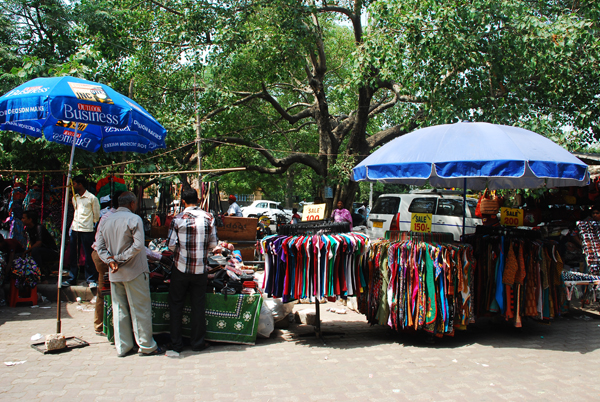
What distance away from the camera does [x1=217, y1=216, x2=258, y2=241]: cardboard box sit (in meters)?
9.23

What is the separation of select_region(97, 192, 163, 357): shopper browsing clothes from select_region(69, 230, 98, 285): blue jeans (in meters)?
2.80

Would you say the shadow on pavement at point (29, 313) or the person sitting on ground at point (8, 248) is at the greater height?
the person sitting on ground at point (8, 248)

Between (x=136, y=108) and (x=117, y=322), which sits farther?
(x=136, y=108)

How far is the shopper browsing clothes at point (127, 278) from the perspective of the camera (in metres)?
4.62

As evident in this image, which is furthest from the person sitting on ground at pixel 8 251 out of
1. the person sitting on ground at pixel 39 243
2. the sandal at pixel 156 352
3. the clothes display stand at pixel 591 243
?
the clothes display stand at pixel 591 243

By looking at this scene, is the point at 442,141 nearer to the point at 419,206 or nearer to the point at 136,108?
the point at 136,108

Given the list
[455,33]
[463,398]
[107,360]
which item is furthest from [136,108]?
[455,33]

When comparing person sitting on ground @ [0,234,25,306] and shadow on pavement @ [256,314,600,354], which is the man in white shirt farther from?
shadow on pavement @ [256,314,600,354]

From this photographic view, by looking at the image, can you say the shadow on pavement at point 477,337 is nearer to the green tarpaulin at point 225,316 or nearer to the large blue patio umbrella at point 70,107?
the green tarpaulin at point 225,316

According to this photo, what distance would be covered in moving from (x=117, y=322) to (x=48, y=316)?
2337mm

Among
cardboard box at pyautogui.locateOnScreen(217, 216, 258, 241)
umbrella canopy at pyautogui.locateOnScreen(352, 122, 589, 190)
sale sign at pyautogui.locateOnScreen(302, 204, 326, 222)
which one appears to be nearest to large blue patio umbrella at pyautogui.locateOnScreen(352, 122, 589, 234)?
umbrella canopy at pyautogui.locateOnScreen(352, 122, 589, 190)

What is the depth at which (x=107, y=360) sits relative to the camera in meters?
4.57

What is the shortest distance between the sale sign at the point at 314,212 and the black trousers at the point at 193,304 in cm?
309

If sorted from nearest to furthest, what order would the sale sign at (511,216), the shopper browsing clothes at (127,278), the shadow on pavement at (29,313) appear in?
the shopper browsing clothes at (127,278) → the shadow on pavement at (29,313) → the sale sign at (511,216)
